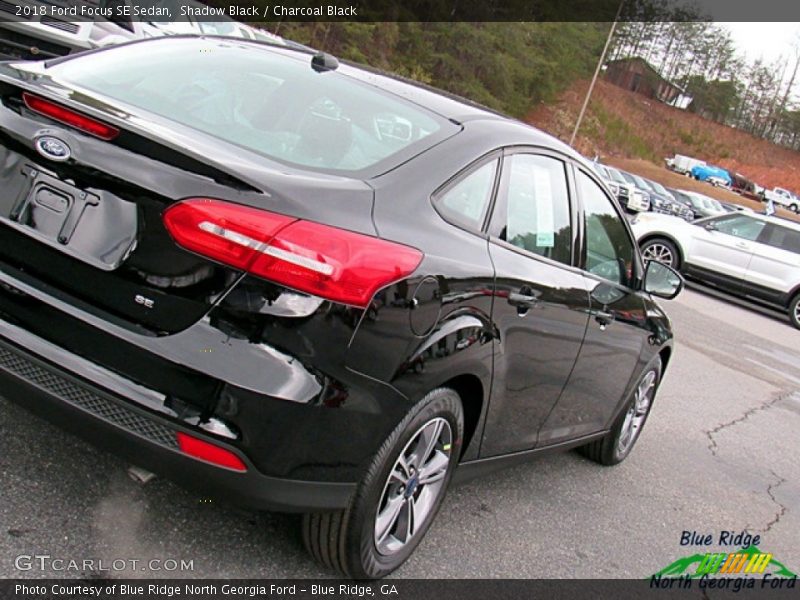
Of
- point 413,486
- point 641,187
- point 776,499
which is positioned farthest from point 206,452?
point 641,187

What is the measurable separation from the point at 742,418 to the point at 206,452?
593cm

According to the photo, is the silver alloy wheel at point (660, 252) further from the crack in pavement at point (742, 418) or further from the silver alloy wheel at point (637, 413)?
Answer: the silver alloy wheel at point (637, 413)

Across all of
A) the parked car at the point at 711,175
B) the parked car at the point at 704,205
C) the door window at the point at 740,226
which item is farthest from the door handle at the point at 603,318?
the parked car at the point at 711,175

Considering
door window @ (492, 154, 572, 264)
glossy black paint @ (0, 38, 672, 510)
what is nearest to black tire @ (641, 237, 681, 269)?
door window @ (492, 154, 572, 264)

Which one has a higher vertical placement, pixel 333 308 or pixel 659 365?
pixel 333 308

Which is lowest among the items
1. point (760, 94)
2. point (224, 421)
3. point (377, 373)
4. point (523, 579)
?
point (523, 579)

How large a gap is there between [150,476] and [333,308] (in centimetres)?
106

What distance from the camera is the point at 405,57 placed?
55.1 m

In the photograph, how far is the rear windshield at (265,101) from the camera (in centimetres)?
286

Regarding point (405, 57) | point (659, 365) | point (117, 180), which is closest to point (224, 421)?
point (117, 180)

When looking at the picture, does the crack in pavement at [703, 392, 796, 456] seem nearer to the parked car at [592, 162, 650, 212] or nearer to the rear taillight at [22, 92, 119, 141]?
the rear taillight at [22, 92, 119, 141]

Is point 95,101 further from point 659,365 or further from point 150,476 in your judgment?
point 659,365

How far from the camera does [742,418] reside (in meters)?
7.24

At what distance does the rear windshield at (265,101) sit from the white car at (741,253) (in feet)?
44.4
